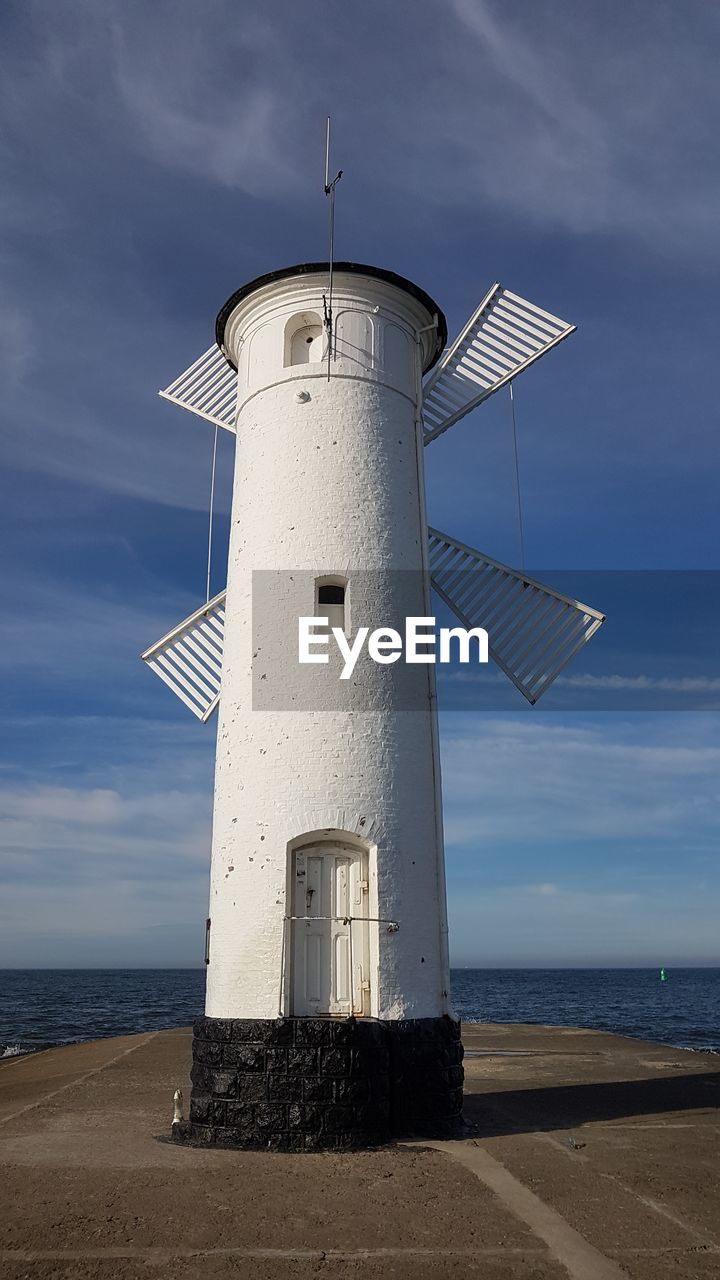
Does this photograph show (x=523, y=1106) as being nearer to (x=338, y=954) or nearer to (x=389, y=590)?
(x=338, y=954)

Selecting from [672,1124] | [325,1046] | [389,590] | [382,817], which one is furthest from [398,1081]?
[389,590]

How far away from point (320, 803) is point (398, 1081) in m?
2.77

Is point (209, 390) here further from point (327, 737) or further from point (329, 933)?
point (329, 933)

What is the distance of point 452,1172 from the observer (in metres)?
7.49

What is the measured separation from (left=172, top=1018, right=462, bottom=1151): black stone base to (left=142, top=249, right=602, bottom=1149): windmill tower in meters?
0.02

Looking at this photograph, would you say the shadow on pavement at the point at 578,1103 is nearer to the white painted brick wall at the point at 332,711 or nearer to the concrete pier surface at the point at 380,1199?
the concrete pier surface at the point at 380,1199

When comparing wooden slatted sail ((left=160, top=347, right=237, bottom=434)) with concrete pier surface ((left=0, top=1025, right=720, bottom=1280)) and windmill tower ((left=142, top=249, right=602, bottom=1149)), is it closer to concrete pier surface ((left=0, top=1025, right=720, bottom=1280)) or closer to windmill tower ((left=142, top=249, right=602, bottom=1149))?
windmill tower ((left=142, top=249, right=602, bottom=1149))

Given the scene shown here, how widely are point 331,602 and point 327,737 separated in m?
1.72

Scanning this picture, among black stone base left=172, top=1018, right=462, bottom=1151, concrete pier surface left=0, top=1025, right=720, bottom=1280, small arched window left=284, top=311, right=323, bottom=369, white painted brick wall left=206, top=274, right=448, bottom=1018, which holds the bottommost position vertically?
concrete pier surface left=0, top=1025, right=720, bottom=1280

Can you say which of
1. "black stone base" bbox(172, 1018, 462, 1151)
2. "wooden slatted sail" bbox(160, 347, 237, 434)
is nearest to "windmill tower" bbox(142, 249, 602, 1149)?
"black stone base" bbox(172, 1018, 462, 1151)

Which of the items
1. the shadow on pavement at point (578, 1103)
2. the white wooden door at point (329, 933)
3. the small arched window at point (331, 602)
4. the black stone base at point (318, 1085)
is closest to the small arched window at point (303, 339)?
the small arched window at point (331, 602)

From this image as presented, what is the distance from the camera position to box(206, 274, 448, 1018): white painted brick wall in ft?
30.2

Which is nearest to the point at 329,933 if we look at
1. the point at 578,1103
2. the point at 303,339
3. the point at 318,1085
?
the point at 318,1085

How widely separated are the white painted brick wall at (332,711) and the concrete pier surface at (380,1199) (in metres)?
1.56
